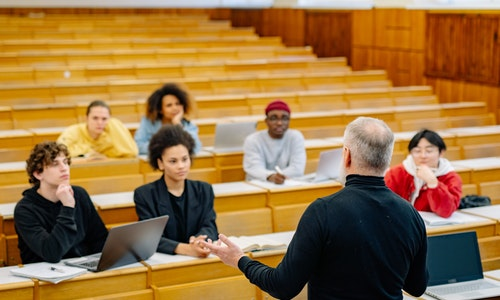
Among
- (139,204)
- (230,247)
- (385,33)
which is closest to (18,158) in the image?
(139,204)

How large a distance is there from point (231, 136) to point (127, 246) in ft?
5.88

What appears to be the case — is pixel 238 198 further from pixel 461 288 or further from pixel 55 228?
pixel 461 288

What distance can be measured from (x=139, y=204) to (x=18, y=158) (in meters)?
1.51

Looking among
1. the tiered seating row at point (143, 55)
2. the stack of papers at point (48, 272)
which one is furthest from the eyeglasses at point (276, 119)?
the tiered seating row at point (143, 55)

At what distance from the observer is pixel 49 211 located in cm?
251

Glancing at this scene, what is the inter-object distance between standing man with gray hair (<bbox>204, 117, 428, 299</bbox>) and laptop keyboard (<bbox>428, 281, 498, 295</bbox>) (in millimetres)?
817

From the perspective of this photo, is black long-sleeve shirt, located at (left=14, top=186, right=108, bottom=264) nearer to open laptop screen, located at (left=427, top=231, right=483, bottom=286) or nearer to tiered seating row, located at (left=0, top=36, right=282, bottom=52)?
open laptop screen, located at (left=427, top=231, right=483, bottom=286)

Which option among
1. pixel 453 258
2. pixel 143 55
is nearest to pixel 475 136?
pixel 453 258

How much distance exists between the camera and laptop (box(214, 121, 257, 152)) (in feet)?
13.3

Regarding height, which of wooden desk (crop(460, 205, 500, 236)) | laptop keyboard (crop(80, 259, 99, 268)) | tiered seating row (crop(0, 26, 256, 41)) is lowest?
wooden desk (crop(460, 205, 500, 236))

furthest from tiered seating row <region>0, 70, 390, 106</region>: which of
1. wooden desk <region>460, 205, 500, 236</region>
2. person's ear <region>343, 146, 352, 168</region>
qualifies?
person's ear <region>343, 146, 352, 168</region>

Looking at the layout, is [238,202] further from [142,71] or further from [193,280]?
[142,71]

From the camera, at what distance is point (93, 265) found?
2387mm

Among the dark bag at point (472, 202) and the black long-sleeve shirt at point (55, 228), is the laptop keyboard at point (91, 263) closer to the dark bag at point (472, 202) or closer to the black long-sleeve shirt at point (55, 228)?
the black long-sleeve shirt at point (55, 228)
